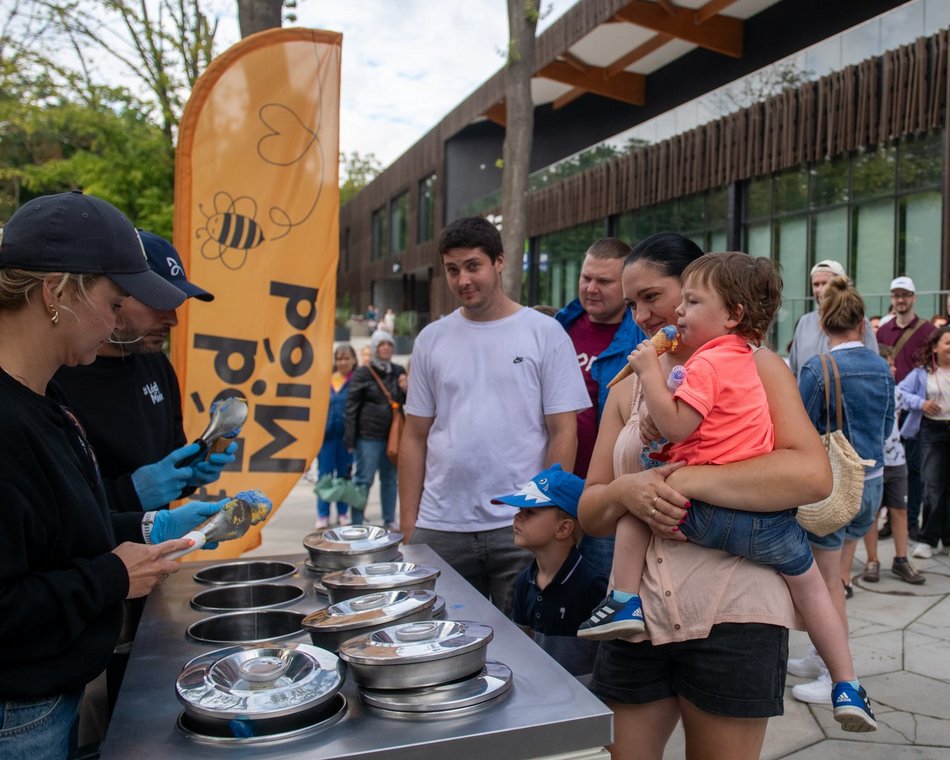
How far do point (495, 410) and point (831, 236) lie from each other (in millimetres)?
11679

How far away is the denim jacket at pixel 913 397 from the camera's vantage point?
6910 millimetres

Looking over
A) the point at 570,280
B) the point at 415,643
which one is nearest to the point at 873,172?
the point at 570,280

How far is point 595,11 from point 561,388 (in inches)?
650

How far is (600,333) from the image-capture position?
142 inches

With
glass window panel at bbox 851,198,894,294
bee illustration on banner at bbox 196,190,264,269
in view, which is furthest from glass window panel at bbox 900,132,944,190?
bee illustration on banner at bbox 196,190,264,269

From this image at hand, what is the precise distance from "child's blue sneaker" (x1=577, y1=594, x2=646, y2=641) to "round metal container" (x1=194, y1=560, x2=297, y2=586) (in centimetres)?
93

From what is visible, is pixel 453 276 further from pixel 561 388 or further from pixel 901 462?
pixel 901 462

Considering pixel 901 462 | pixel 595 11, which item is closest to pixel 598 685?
pixel 901 462

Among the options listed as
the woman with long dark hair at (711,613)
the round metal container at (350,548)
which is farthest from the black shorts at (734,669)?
the round metal container at (350,548)

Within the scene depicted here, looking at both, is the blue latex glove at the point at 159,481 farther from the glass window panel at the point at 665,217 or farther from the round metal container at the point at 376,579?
the glass window panel at the point at 665,217

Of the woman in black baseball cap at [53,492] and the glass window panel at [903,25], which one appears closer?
the woman in black baseball cap at [53,492]

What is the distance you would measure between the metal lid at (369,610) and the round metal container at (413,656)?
0.30 feet

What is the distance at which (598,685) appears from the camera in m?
2.15

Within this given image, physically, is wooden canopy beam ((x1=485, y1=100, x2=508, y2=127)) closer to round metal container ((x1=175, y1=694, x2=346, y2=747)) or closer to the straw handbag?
the straw handbag
